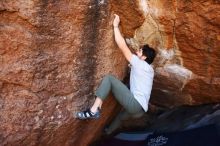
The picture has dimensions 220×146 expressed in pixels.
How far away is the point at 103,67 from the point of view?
424cm

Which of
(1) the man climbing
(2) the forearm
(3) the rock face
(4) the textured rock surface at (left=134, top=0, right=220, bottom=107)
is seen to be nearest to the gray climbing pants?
(1) the man climbing

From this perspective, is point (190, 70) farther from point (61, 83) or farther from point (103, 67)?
point (61, 83)

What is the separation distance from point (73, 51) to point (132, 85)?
0.65 m

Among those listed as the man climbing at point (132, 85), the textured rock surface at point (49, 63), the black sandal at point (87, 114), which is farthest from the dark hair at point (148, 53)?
the black sandal at point (87, 114)

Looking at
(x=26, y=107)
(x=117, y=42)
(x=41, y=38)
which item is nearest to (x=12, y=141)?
(x=26, y=107)

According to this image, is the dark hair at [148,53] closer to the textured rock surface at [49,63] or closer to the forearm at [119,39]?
the forearm at [119,39]

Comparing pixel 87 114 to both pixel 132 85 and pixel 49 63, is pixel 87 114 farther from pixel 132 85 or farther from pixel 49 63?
pixel 49 63

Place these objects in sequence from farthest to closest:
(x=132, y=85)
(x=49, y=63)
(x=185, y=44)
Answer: (x=132, y=85), (x=185, y=44), (x=49, y=63)

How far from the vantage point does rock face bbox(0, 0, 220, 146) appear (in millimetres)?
3793

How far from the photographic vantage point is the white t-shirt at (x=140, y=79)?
4.13 metres

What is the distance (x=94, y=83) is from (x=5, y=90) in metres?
0.83

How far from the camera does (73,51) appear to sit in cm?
402

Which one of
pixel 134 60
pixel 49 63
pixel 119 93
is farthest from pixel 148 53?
pixel 49 63

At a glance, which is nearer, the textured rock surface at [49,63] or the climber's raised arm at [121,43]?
the textured rock surface at [49,63]
